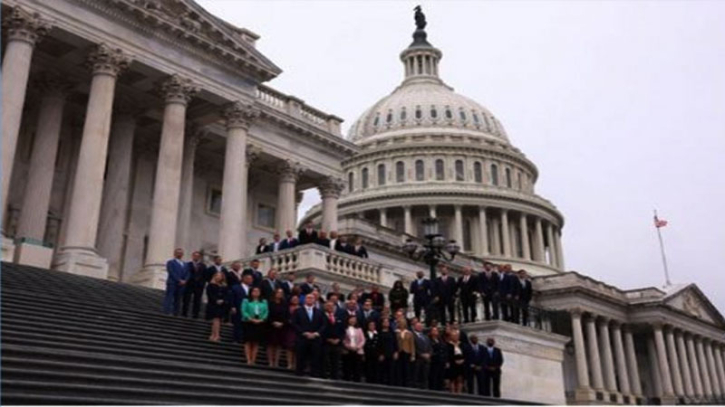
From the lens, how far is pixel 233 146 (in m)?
27.9

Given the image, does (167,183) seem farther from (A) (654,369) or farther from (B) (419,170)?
(B) (419,170)

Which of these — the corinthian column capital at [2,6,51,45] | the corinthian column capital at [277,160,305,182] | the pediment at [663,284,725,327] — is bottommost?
the corinthian column capital at [2,6,51,45]

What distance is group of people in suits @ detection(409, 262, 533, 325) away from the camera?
1814cm

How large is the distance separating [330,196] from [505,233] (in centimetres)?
4775

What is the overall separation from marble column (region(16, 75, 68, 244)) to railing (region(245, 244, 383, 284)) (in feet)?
26.1

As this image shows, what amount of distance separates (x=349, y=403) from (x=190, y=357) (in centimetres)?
298

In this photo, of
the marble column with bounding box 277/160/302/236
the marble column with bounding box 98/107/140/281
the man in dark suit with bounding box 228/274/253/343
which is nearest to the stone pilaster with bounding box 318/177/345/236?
the marble column with bounding box 277/160/302/236

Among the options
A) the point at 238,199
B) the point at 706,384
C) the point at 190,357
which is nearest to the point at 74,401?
the point at 190,357

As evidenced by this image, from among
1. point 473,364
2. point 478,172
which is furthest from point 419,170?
point 473,364

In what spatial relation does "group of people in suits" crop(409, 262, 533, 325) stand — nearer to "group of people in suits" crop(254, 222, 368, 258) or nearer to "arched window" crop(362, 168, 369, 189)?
"group of people in suits" crop(254, 222, 368, 258)

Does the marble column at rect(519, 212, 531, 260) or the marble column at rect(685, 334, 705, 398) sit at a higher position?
the marble column at rect(519, 212, 531, 260)

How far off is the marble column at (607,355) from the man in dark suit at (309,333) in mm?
49912

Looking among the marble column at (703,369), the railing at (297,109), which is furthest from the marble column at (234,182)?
the marble column at (703,369)

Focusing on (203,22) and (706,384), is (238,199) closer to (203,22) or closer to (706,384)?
(203,22)
